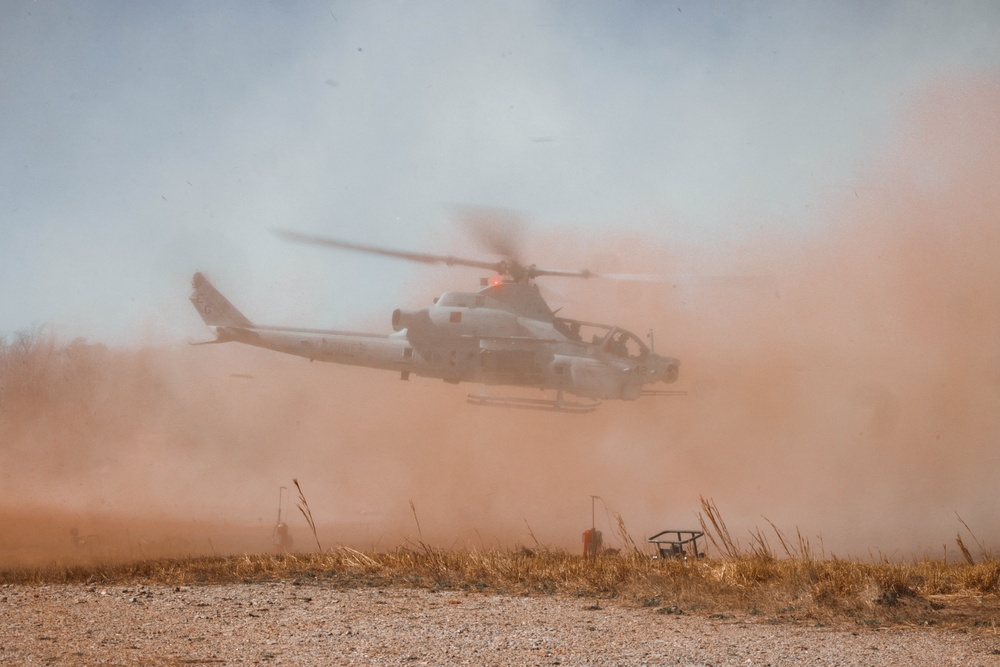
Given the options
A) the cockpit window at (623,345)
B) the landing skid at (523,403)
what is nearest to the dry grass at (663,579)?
the landing skid at (523,403)

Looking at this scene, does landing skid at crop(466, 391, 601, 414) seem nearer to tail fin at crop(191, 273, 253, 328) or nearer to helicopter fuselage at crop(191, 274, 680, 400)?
helicopter fuselage at crop(191, 274, 680, 400)

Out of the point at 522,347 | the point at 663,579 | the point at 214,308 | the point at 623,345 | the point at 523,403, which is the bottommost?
the point at 663,579

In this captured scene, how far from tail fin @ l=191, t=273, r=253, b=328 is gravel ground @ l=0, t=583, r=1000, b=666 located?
1496cm

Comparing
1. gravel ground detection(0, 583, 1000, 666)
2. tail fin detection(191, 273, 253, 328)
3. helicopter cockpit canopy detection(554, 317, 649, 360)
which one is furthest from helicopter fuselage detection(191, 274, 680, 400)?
gravel ground detection(0, 583, 1000, 666)

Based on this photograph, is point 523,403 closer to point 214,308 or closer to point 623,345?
point 623,345

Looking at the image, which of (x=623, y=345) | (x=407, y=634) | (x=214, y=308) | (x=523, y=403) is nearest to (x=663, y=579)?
(x=407, y=634)

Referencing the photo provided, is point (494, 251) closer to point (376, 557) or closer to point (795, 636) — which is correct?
point (376, 557)

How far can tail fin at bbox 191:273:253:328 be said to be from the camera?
69.8ft

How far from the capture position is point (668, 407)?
2434 cm

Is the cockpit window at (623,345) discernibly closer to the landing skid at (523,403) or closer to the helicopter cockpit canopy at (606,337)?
the helicopter cockpit canopy at (606,337)

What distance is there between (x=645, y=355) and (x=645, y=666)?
48.3ft

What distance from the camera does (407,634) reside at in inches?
211

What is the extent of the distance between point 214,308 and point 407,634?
17682 mm

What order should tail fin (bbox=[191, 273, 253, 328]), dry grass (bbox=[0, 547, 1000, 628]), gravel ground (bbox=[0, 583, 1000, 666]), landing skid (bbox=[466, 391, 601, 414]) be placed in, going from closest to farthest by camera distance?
1. gravel ground (bbox=[0, 583, 1000, 666])
2. dry grass (bbox=[0, 547, 1000, 628])
3. landing skid (bbox=[466, 391, 601, 414])
4. tail fin (bbox=[191, 273, 253, 328])
